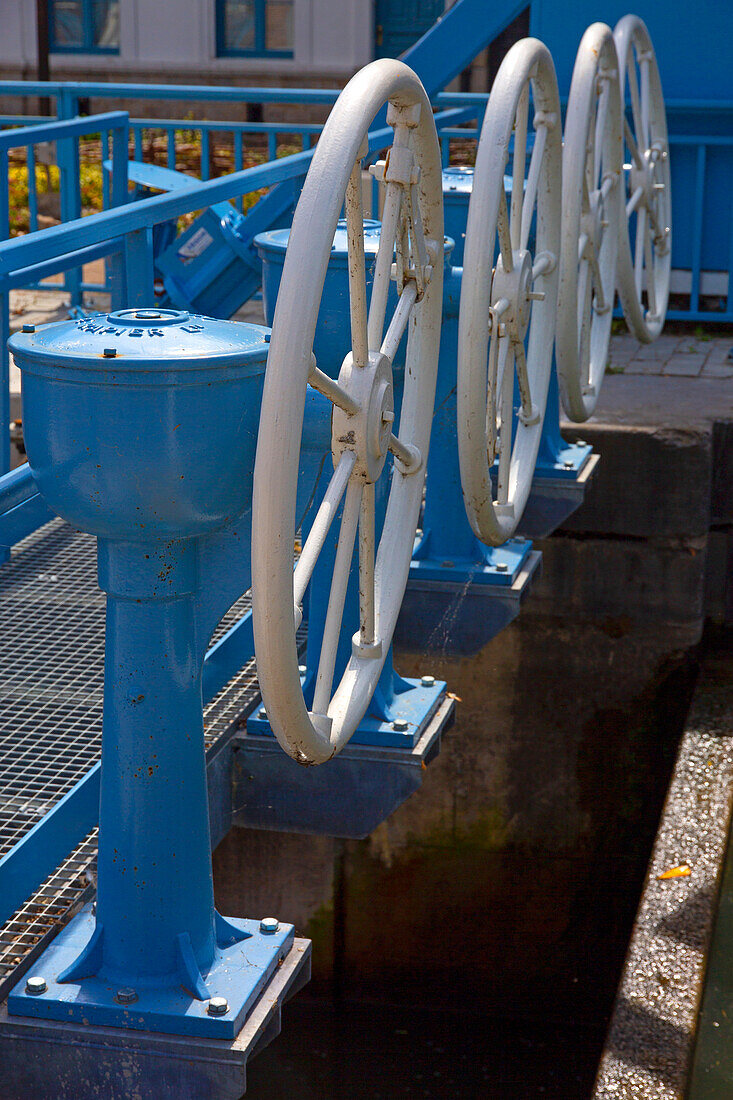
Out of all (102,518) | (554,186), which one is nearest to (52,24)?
(554,186)

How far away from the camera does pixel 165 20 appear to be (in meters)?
18.0

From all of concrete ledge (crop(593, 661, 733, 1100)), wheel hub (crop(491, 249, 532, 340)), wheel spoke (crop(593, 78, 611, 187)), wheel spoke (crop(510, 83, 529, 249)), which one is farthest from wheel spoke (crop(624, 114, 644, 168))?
concrete ledge (crop(593, 661, 733, 1100))

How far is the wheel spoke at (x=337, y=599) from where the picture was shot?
2.05 meters

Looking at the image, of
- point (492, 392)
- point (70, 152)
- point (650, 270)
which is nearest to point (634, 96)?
point (650, 270)

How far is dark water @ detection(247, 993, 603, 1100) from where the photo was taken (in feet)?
18.6

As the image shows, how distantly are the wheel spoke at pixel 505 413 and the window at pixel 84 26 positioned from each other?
1688 centimetres

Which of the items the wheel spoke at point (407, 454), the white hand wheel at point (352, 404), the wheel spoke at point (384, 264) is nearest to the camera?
the white hand wheel at point (352, 404)

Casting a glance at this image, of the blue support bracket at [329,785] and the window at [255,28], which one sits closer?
the blue support bracket at [329,785]

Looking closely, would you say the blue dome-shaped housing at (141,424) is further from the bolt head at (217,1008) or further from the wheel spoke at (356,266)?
the bolt head at (217,1008)

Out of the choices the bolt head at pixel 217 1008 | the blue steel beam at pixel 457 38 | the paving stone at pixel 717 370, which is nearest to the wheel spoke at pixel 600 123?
the blue steel beam at pixel 457 38

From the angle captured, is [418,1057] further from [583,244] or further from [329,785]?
[583,244]

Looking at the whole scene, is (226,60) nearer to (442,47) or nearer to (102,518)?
(442,47)

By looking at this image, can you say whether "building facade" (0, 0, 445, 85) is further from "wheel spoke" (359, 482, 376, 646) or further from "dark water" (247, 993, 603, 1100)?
"wheel spoke" (359, 482, 376, 646)

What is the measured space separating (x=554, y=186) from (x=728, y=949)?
199 centimetres
